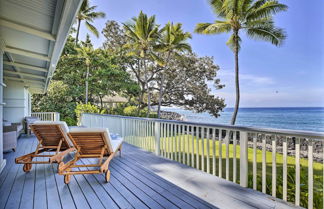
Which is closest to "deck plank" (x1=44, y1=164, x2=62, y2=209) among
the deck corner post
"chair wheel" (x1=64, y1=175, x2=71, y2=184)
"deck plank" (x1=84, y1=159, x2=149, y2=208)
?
"chair wheel" (x1=64, y1=175, x2=71, y2=184)

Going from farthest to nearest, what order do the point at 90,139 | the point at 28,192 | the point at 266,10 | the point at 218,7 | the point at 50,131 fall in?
1. the point at 218,7
2. the point at 266,10
3. the point at 50,131
4. the point at 90,139
5. the point at 28,192

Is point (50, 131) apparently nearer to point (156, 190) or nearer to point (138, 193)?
point (138, 193)

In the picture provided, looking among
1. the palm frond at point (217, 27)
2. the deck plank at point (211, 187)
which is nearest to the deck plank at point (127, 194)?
the deck plank at point (211, 187)

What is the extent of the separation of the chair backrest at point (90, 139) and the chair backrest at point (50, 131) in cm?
80

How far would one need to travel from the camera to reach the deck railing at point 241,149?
2307 mm

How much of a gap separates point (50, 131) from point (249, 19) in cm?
1155

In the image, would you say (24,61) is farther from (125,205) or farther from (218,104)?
(218,104)

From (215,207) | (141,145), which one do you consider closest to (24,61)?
(141,145)

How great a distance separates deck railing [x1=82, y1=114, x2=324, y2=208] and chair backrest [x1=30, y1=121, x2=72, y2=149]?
2.11 metres

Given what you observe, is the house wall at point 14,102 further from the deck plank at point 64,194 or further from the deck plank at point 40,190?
the deck plank at point 64,194

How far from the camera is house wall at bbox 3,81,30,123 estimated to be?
8.51m

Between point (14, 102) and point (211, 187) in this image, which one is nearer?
point (211, 187)

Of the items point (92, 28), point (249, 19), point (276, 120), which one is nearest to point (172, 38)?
point (249, 19)

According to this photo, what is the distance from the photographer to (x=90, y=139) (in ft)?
10.9
